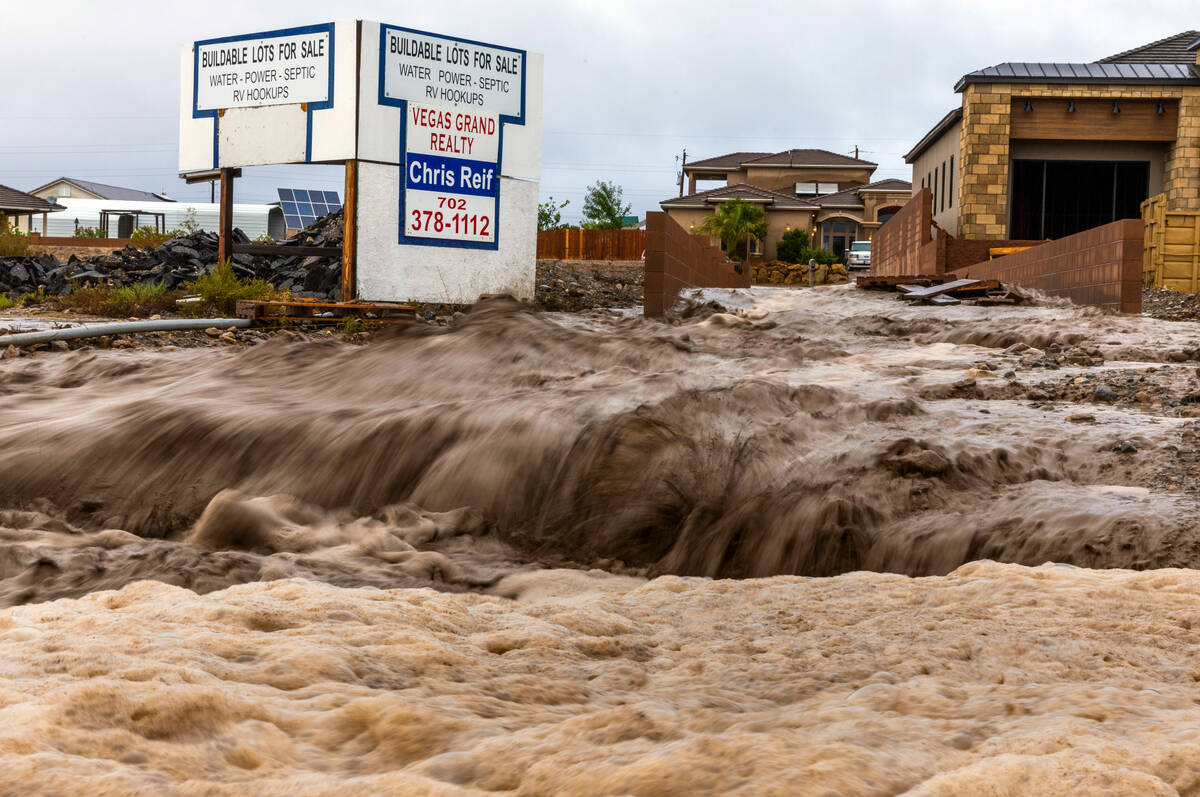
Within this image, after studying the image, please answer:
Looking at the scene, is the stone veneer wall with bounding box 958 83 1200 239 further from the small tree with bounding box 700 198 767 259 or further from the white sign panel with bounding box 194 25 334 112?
the small tree with bounding box 700 198 767 259

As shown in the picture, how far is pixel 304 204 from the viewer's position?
34.6m

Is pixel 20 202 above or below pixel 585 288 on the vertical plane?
above

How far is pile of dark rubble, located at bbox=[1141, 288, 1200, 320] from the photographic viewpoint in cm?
1145

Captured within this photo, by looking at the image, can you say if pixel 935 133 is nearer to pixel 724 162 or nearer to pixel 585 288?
pixel 585 288

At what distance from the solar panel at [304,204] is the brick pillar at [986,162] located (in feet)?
62.7

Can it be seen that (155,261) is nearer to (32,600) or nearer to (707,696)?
(32,600)

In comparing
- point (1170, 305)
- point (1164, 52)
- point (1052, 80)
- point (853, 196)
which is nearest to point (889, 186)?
point (853, 196)

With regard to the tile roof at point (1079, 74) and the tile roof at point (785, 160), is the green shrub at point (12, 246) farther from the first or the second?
the tile roof at point (785, 160)

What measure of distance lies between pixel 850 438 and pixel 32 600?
4116mm

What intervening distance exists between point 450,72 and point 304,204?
22028 millimetres

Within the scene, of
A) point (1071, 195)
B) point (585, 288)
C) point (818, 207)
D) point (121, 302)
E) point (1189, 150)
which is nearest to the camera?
point (121, 302)

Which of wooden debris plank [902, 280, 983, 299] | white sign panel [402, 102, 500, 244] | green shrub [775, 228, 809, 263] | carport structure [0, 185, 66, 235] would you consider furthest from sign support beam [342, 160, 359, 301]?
green shrub [775, 228, 809, 263]

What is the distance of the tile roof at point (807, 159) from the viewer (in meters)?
58.3

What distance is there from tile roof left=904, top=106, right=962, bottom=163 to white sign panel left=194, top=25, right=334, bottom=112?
1742 centimetres
